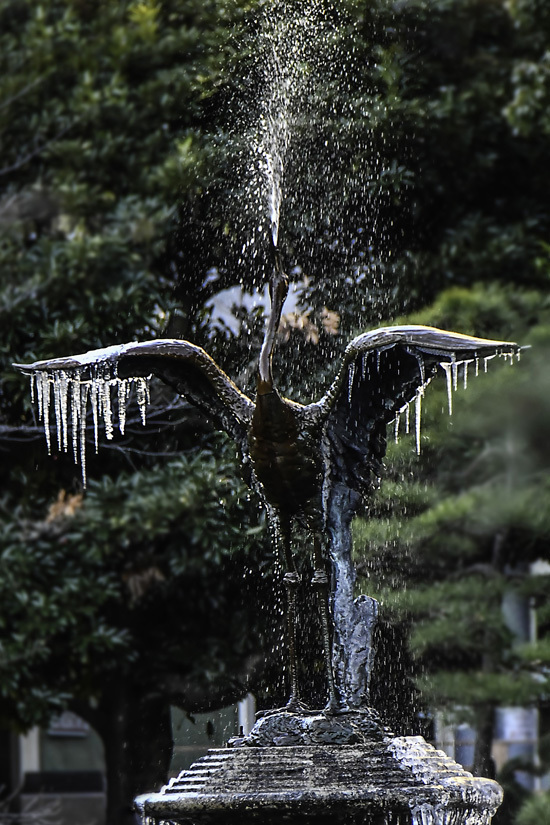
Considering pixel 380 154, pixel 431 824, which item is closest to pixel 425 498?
pixel 380 154

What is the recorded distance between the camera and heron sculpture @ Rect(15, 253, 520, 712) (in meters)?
4.55

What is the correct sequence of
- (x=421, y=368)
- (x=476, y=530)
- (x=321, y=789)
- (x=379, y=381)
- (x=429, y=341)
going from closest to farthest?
(x=321, y=789) < (x=429, y=341) < (x=421, y=368) < (x=379, y=381) < (x=476, y=530)

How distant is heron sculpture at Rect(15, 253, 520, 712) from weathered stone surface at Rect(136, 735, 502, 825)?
0.27 m

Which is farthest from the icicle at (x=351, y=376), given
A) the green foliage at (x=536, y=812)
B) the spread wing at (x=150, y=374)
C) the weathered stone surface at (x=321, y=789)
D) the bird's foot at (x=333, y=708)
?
the green foliage at (x=536, y=812)

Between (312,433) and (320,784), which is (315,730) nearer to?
(320,784)

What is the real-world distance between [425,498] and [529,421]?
1006 mm

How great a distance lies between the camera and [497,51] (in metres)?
10.2

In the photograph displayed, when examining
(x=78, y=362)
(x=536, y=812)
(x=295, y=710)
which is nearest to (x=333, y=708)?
(x=295, y=710)

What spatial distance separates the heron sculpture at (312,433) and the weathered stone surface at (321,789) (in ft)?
0.90

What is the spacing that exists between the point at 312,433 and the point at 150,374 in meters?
0.59

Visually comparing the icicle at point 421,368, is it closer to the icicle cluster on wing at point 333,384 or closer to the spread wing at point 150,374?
the icicle cluster on wing at point 333,384

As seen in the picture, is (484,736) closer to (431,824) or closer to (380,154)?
(380,154)

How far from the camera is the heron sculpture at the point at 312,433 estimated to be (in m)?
4.55

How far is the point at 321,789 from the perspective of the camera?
4.07 m
